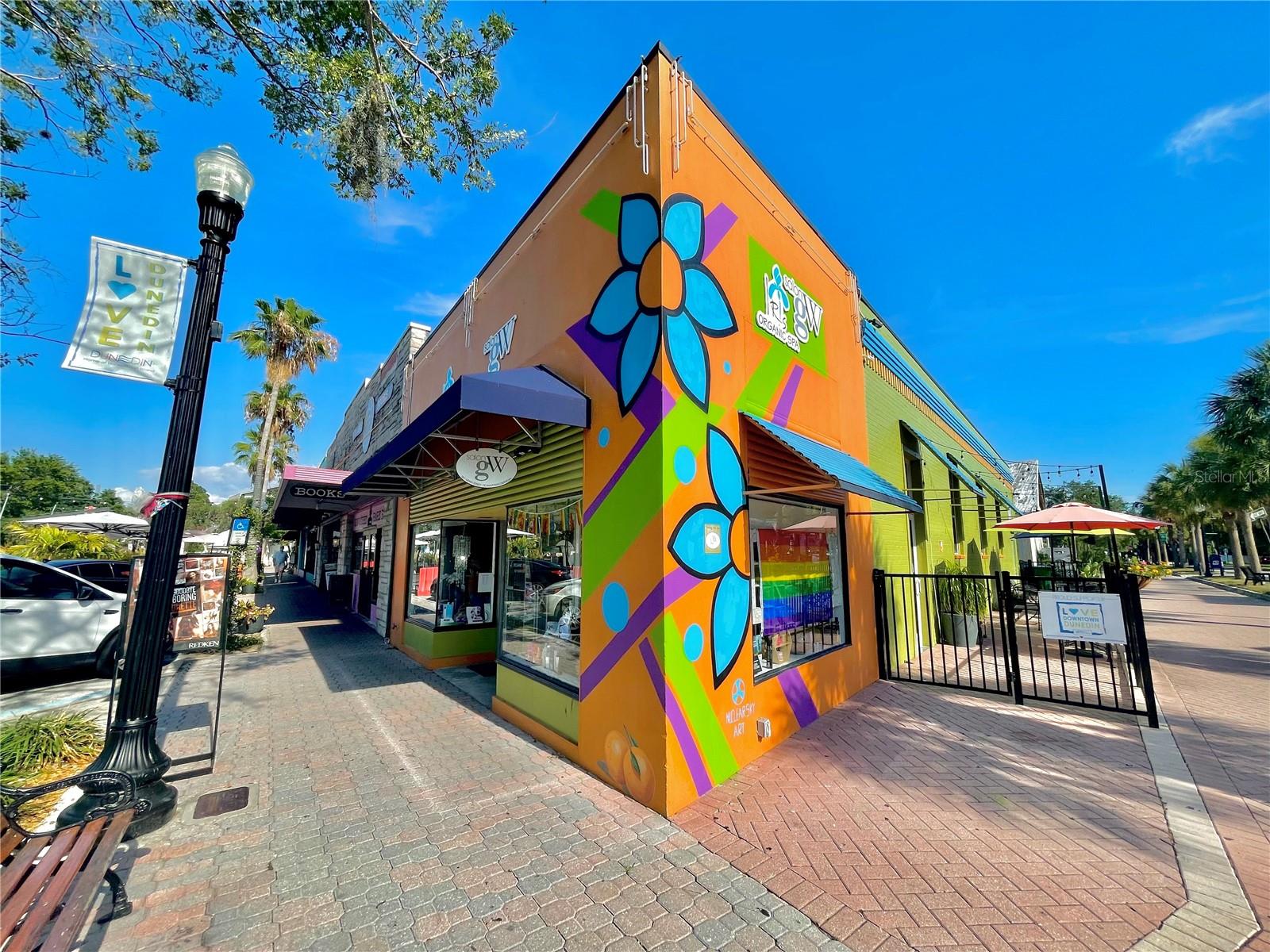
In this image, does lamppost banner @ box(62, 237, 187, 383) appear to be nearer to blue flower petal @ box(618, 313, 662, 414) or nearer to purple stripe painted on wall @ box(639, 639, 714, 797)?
blue flower petal @ box(618, 313, 662, 414)

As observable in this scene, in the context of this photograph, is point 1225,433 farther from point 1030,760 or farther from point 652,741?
point 652,741

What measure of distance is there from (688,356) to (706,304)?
660 millimetres

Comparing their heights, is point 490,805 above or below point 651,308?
below

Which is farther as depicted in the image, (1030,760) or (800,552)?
(800,552)

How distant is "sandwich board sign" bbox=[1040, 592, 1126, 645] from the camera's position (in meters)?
5.81

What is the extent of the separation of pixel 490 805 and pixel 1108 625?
22.0 ft

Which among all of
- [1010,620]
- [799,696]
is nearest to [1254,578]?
[1010,620]

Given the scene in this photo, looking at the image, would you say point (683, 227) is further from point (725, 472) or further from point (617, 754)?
point (617, 754)

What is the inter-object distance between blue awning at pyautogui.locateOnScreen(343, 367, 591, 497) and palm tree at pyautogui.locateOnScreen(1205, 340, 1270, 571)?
68.5ft

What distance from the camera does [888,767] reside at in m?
4.53

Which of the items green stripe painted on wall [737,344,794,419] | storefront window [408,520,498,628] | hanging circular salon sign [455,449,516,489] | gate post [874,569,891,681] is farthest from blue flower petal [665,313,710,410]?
storefront window [408,520,498,628]

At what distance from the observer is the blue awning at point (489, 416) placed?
408cm

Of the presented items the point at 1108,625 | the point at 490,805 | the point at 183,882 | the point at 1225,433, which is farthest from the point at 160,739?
the point at 1225,433

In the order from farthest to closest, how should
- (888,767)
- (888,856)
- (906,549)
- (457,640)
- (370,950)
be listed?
(906,549)
(457,640)
(888,767)
(888,856)
(370,950)
